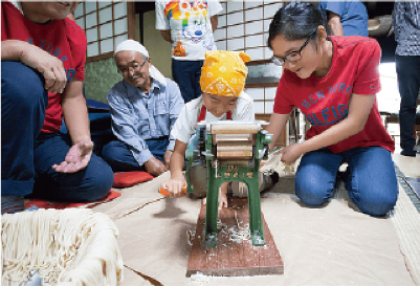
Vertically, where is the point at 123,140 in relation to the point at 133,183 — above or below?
above

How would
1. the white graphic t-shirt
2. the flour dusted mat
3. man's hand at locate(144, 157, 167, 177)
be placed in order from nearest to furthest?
1. the flour dusted mat
2. man's hand at locate(144, 157, 167, 177)
3. the white graphic t-shirt

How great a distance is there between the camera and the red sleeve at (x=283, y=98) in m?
1.34

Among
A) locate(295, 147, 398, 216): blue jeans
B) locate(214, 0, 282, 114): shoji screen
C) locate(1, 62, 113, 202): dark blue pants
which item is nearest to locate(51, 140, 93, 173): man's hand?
locate(1, 62, 113, 202): dark blue pants

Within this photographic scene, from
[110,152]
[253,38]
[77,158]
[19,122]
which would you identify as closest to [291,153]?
[77,158]

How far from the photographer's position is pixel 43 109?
996 mm

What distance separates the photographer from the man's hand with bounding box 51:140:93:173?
3.84ft

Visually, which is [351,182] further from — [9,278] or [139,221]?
[9,278]

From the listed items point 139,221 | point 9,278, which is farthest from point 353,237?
point 9,278

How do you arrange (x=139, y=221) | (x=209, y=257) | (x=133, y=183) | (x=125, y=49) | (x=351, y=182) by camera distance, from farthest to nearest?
(x=125, y=49), (x=133, y=183), (x=351, y=182), (x=139, y=221), (x=209, y=257)

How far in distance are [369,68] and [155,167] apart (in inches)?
50.9

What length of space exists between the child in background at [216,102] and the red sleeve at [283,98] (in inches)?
11.2

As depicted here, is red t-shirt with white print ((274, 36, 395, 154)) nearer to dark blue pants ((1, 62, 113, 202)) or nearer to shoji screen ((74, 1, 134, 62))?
dark blue pants ((1, 62, 113, 202))

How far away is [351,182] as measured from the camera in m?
1.28

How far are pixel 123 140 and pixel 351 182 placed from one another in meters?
1.40
